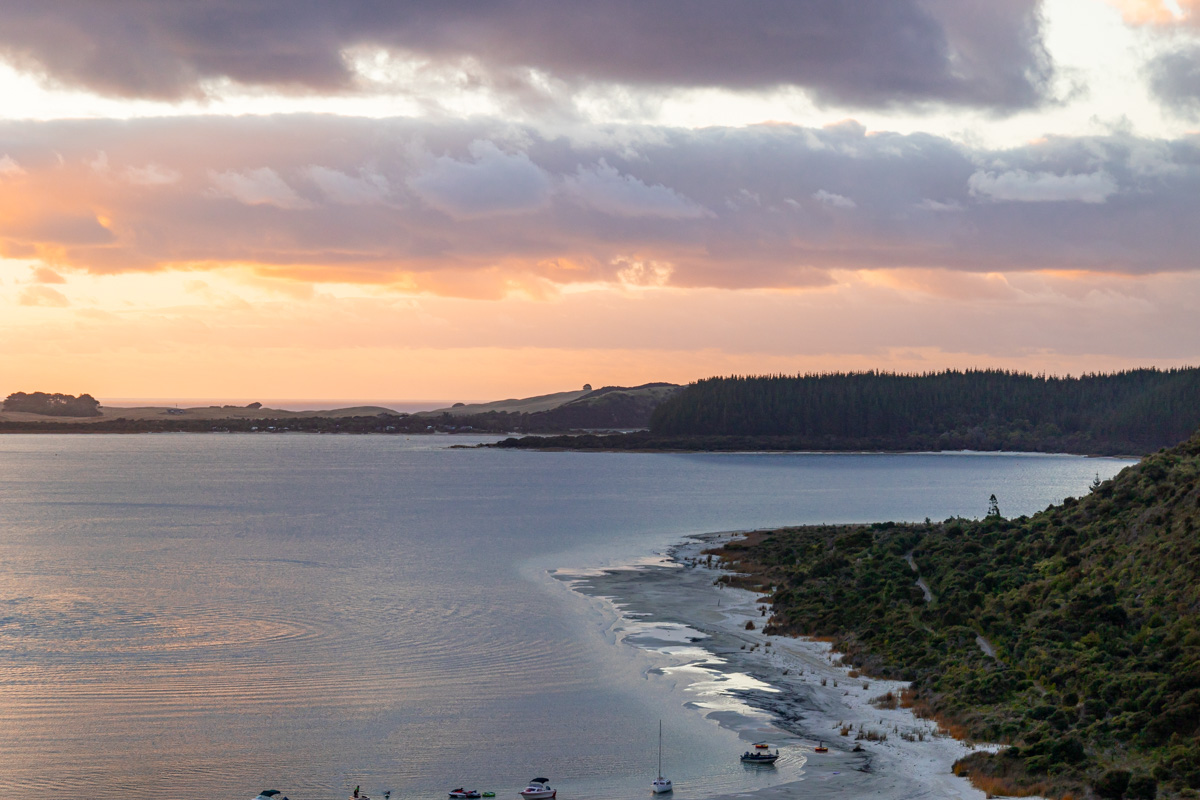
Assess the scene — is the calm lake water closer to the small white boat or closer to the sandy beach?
the small white boat

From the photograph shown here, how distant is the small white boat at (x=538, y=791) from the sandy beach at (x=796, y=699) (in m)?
4.84

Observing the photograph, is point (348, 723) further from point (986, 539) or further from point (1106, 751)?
point (986, 539)

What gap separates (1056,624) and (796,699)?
977cm

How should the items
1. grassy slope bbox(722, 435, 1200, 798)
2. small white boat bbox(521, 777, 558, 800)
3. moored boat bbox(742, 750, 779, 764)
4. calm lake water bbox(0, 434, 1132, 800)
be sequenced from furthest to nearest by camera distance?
1. calm lake water bbox(0, 434, 1132, 800)
2. moored boat bbox(742, 750, 779, 764)
3. grassy slope bbox(722, 435, 1200, 798)
4. small white boat bbox(521, 777, 558, 800)

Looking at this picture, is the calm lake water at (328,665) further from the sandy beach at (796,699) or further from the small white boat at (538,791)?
the sandy beach at (796,699)

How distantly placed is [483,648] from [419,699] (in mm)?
9372

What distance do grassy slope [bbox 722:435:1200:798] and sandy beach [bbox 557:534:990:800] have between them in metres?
1.43

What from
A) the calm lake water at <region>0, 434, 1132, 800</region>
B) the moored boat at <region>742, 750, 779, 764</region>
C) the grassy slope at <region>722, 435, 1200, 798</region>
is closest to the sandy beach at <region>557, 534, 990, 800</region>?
the moored boat at <region>742, 750, 779, 764</region>

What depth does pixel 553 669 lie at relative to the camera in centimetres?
4288

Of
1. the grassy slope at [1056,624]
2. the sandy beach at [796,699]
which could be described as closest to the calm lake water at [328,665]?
the sandy beach at [796,699]

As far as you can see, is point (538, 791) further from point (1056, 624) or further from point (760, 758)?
point (1056, 624)

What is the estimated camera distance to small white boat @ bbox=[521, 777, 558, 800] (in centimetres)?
2667

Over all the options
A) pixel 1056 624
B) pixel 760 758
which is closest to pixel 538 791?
pixel 760 758

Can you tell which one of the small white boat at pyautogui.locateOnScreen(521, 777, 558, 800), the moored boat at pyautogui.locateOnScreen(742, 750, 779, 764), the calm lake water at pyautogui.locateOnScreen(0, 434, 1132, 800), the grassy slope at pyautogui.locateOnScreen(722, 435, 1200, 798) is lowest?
the calm lake water at pyautogui.locateOnScreen(0, 434, 1132, 800)
